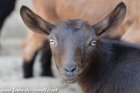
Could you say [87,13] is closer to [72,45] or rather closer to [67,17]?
[67,17]

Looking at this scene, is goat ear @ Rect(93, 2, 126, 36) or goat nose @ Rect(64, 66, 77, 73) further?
goat ear @ Rect(93, 2, 126, 36)

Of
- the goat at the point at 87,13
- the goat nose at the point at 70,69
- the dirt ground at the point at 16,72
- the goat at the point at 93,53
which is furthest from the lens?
the dirt ground at the point at 16,72

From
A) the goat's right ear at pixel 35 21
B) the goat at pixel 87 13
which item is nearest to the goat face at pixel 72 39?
the goat's right ear at pixel 35 21

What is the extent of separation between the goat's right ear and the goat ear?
47cm

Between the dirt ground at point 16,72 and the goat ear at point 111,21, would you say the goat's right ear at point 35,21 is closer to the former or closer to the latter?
the goat ear at point 111,21

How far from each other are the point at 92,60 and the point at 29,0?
6.94 m

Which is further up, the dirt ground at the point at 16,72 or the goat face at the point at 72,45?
the goat face at the point at 72,45

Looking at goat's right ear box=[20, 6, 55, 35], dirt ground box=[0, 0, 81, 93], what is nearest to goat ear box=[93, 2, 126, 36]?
goat's right ear box=[20, 6, 55, 35]

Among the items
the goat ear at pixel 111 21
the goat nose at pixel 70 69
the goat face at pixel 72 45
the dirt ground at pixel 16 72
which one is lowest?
the dirt ground at pixel 16 72

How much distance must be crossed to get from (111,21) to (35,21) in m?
0.72

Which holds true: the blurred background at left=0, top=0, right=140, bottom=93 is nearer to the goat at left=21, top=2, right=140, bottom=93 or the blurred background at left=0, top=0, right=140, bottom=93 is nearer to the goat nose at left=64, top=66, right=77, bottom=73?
the goat at left=21, top=2, right=140, bottom=93

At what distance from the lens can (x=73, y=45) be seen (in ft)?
18.3

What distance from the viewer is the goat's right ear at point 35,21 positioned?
5938 millimetres

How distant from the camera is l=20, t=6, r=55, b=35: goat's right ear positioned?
5.94m
